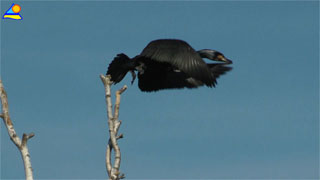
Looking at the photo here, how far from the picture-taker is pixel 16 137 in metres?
13.0

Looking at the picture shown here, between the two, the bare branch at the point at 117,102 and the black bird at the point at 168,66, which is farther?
the black bird at the point at 168,66

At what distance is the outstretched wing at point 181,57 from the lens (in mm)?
16281

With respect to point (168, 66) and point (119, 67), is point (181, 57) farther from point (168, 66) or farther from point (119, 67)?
point (119, 67)

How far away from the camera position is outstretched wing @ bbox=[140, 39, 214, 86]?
641 inches

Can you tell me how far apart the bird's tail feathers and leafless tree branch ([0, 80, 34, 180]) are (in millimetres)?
4533

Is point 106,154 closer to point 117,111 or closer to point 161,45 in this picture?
point 117,111

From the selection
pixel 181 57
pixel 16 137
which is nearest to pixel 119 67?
pixel 181 57

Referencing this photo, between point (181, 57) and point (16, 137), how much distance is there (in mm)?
4980

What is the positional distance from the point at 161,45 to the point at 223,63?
9.48ft

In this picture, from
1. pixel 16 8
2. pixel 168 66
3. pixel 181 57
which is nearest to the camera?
pixel 16 8

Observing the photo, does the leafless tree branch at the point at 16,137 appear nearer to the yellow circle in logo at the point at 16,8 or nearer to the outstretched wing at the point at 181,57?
the yellow circle in logo at the point at 16,8

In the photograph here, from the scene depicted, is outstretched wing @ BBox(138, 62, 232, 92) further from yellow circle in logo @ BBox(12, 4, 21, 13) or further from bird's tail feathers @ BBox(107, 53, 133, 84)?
yellow circle in logo @ BBox(12, 4, 21, 13)

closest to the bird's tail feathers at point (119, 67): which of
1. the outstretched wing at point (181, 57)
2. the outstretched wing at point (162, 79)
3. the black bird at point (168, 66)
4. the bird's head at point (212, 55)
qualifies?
the black bird at point (168, 66)

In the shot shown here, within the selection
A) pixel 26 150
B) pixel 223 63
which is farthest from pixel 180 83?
pixel 26 150
